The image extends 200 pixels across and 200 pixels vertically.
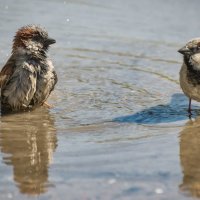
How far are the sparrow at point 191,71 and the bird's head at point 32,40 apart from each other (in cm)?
151

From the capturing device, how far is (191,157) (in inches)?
191

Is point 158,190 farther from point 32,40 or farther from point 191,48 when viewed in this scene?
point 32,40

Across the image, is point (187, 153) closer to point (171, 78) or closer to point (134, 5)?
point (171, 78)

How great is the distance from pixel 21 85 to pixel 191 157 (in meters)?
2.26

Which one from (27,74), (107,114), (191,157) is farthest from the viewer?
(27,74)

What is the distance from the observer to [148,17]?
10.4 meters

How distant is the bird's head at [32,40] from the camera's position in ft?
21.2

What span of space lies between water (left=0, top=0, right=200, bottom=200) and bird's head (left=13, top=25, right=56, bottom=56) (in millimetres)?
640

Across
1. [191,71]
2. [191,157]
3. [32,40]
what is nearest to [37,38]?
[32,40]

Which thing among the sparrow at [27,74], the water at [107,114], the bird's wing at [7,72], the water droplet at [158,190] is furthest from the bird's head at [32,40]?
the water droplet at [158,190]

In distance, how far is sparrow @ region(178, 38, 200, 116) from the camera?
616 centimetres

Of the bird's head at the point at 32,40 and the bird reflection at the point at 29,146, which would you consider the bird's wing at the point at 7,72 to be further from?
Answer: the bird reflection at the point at 29,146

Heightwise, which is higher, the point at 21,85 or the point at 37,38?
the point at 37,38

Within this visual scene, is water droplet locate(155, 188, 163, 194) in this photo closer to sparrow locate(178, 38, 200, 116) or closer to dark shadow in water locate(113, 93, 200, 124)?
dark shadow in water locate(113, 93, 200, 124)
